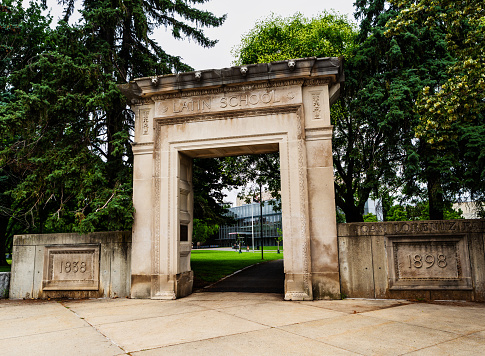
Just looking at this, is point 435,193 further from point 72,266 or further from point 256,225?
point 256,225

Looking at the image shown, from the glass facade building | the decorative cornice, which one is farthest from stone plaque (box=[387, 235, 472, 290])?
the glass facade building

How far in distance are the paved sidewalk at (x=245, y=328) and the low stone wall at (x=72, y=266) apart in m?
1.03

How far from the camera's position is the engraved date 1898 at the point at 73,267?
10.1 meters

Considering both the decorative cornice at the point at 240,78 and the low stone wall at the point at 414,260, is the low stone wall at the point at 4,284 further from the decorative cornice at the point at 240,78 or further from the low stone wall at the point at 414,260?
the low stone wall at the point at 414,260

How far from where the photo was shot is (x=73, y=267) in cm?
1012

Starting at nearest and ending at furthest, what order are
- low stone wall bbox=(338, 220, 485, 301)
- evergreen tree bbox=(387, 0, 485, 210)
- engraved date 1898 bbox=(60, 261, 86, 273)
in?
evergreen tree bbox=(387, 0, 485, 210) → low stone wall bbox=(338, 220, 485, 301) → engraved date 1898 bbox=(60, 261, 86, 273)

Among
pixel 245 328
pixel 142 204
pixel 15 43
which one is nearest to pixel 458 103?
pixel 245 328

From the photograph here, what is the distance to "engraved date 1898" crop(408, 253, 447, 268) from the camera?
854 centimetres

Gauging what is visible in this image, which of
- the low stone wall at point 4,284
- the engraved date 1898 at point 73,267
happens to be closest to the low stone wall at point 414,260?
Answer: the engraved date 1898 at point 73,267

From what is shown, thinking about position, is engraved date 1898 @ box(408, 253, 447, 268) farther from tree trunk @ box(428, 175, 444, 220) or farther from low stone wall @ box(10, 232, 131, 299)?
low stone wall @ box(10, 232, 131, 299)

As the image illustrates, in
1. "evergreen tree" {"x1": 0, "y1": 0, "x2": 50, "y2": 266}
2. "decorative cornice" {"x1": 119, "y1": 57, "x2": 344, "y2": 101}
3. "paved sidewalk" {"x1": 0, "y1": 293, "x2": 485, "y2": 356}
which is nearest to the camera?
"paved sidewalk" {"x1": 0, "y1": 293, "x2": 485, "y2": 356}

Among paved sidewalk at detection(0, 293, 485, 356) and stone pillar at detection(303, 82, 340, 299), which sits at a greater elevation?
stone pillar at detection(303, 82, 340, 299)

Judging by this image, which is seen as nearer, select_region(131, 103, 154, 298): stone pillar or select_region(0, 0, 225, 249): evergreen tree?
select_region(131, 103, 154, 298): stone pillar

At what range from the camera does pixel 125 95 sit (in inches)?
416
